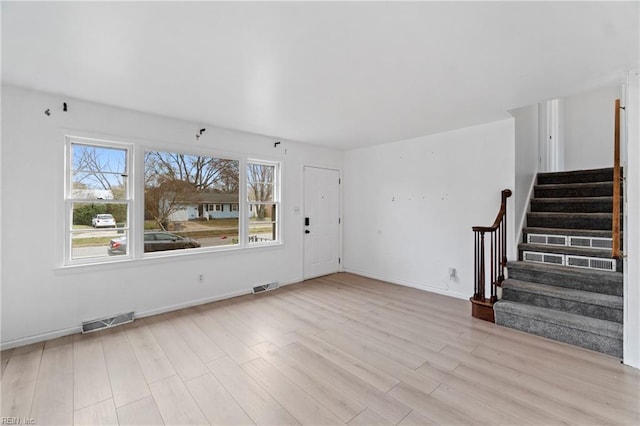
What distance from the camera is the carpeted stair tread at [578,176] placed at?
415cm

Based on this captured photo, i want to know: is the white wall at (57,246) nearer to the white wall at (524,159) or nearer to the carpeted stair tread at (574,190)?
the white wall at (524,159)

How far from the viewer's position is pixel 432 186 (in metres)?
4.48

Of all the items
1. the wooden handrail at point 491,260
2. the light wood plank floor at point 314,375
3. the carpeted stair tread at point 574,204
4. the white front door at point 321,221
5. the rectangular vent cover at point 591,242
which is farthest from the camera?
the white front door at point 321,221

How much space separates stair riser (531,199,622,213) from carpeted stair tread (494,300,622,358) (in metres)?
1.79

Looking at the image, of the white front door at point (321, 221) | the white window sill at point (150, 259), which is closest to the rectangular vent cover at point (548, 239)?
the white front door at point (321, 221)

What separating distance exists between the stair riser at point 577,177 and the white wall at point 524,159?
215 mm

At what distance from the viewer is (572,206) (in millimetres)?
3988

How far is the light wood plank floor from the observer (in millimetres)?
1835

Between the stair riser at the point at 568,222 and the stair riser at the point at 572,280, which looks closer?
the stair riser at the point at 572,280

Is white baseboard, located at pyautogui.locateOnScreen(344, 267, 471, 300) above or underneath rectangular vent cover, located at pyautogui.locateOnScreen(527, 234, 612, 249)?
underneath

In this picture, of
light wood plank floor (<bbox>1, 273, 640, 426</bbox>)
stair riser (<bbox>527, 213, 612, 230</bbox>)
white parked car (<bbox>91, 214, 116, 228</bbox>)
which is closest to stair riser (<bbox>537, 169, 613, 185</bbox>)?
stair riser (<bbox>527, 213, 612, 230</bbox>)

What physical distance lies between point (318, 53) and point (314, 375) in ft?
8.10

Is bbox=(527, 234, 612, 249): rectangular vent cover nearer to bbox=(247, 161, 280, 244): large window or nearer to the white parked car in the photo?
bbox=(247, 161, 280, 244): large window

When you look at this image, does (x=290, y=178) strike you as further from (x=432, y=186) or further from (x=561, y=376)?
(x=561, y=376)
